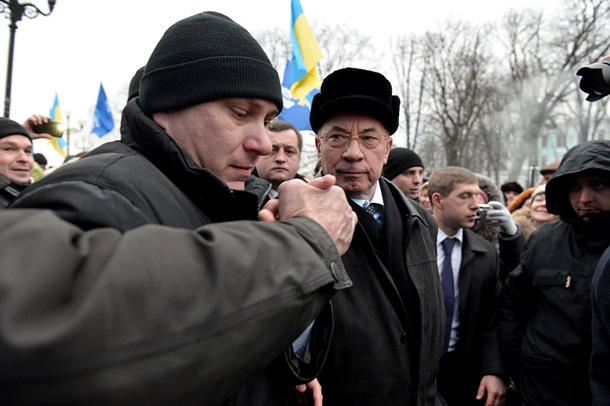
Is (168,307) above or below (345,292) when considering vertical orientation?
above

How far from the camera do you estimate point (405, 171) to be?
6.22 m

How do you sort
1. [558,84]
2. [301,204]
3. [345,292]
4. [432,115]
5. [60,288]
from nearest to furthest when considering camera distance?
[60,288] → [301,204] → [345,292] → [558,84] → [432,115]

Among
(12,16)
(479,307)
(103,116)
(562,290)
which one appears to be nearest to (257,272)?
(562,290)

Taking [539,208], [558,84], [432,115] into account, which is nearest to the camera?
[539,208]

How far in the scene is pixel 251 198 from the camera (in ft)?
4.89

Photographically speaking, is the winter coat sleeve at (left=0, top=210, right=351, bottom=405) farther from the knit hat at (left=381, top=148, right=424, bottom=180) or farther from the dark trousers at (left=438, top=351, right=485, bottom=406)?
the knit hat at (left=381, top=148, right=424, bottom=180)

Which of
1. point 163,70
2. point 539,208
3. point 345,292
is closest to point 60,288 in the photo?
point 163,70

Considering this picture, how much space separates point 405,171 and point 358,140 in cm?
357

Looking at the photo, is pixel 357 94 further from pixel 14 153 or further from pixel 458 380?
pixel 14 153

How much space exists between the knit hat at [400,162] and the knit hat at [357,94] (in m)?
3.37

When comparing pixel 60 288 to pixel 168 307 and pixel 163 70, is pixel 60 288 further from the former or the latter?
pixel 163 70

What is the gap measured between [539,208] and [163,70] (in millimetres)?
4797

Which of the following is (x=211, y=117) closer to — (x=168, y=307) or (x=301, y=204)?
(x=301, y=204)

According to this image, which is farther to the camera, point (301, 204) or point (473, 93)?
point (473, 93)
